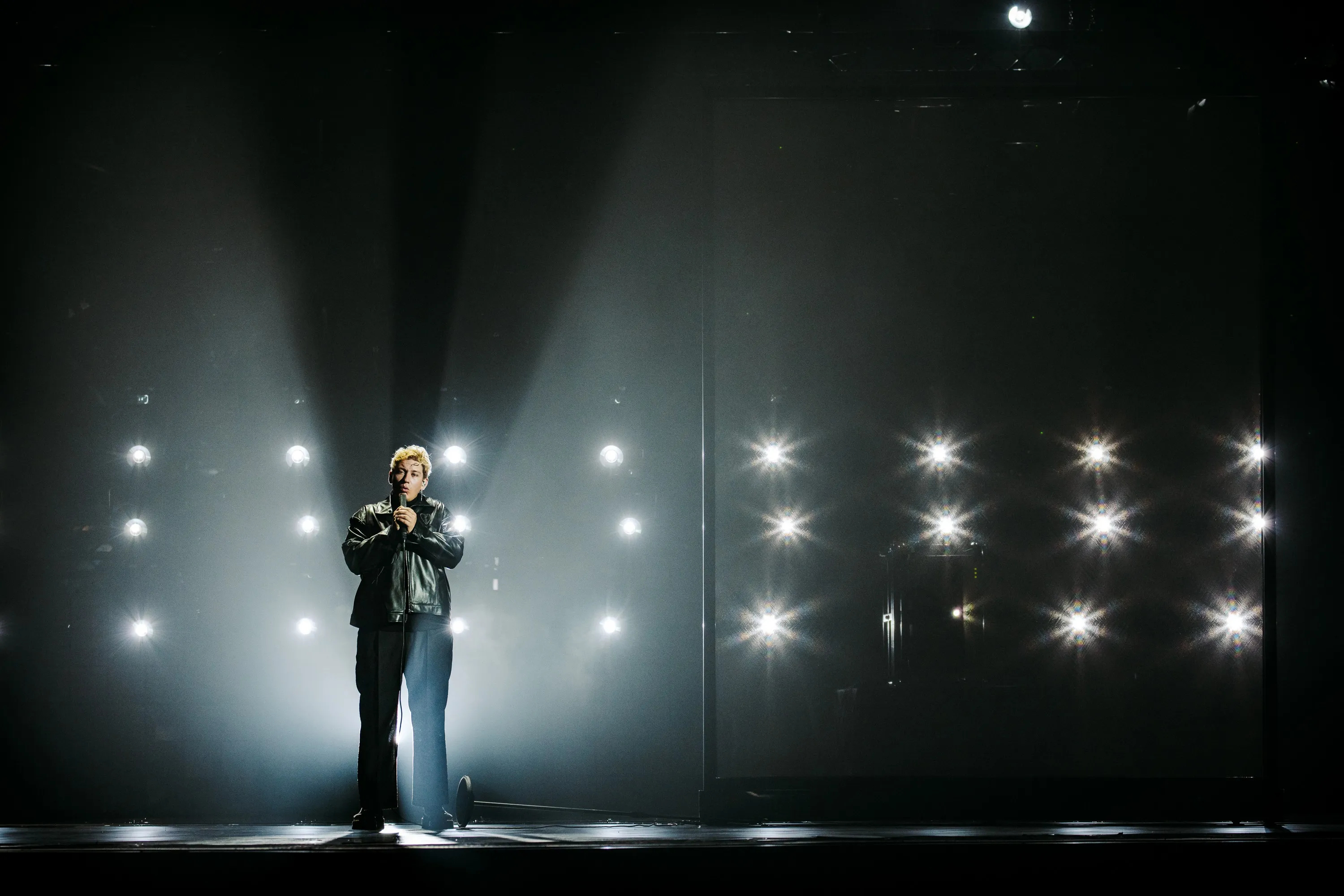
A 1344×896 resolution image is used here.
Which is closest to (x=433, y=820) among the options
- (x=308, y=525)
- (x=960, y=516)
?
(x=308, y=525)

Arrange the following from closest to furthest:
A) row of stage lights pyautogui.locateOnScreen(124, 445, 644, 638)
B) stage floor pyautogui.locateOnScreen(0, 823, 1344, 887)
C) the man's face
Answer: stage floor pyautogui.locateOnScreen(0, 823, 1344, 887), the man's face, row of stage lights pyautogui.locateOnScreen(124, 445, 644, 638)

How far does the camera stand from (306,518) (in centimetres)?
466

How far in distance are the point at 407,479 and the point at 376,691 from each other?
0.84 metres

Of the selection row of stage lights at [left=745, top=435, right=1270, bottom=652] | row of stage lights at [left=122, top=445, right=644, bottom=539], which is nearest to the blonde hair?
row of stage lights at [left=122, top=445, right=644, bottom=539]

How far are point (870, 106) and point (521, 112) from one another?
1.72 m

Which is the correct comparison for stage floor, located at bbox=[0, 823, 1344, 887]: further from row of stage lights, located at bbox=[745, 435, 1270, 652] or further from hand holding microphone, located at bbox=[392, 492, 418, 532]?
hand holding microphone, located at bbox=[392, 492, 418, 532]

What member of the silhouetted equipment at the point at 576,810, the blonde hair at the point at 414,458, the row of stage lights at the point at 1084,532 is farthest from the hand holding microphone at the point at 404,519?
the row of stage lights at the point at 1084,532

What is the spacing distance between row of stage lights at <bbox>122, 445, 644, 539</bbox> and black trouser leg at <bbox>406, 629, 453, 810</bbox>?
83 cm

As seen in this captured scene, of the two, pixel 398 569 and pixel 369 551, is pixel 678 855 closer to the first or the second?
pixel 398 569

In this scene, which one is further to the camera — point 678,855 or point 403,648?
point 403,648

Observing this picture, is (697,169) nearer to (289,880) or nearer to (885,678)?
(885,678)

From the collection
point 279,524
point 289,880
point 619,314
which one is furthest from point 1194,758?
point 279,524

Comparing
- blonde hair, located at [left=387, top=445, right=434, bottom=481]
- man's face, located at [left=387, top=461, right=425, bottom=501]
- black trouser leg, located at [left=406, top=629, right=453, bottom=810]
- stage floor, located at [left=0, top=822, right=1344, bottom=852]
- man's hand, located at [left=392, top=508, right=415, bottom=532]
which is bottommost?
stage floor, located at [left=0, top=822, right=1344, bottom=852]

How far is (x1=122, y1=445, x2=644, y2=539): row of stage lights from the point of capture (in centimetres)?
465
